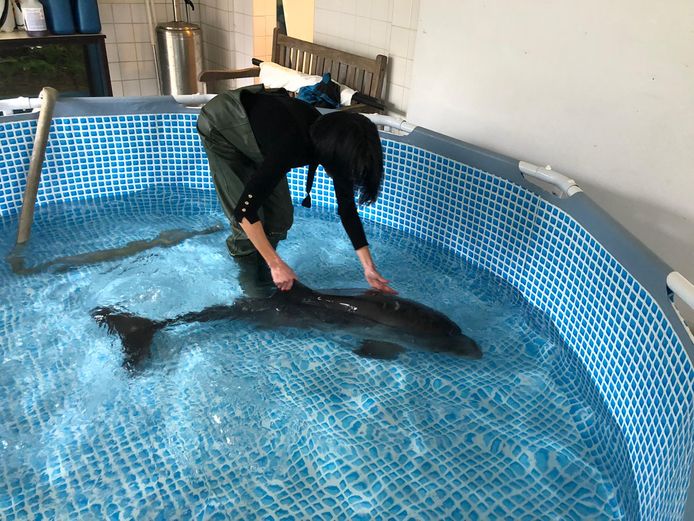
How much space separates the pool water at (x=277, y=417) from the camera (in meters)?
1.59

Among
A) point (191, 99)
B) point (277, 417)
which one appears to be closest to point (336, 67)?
point (191, 99)

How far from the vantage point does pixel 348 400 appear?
1926 mm

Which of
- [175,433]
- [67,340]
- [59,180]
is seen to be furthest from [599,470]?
[59,180]

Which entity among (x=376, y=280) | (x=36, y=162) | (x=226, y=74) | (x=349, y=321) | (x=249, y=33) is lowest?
(x=349, y=321)

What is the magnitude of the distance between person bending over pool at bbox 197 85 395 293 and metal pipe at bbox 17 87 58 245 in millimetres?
1107

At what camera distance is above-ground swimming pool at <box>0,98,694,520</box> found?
1.58 metres

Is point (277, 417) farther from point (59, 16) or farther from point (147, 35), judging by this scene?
point (147, 35)

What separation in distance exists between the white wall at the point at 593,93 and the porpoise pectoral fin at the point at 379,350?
4.00 ft

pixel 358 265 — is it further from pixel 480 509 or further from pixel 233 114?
pixel 480 509

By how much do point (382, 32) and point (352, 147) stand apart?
7.63 ft

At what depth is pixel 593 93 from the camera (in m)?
2.46

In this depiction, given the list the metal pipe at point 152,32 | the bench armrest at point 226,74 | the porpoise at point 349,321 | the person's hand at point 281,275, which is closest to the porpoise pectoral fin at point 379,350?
the porpoise at point 349,321

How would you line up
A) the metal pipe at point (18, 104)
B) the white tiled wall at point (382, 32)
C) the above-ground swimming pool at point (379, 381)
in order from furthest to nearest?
the white tiled wall at point (382, 32) < the metal pipe at point (18, 104) < the above-ground swimming pool at point (379, 381)

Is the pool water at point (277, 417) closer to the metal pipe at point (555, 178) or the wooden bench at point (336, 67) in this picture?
the metal pipe at point (555, 178)
